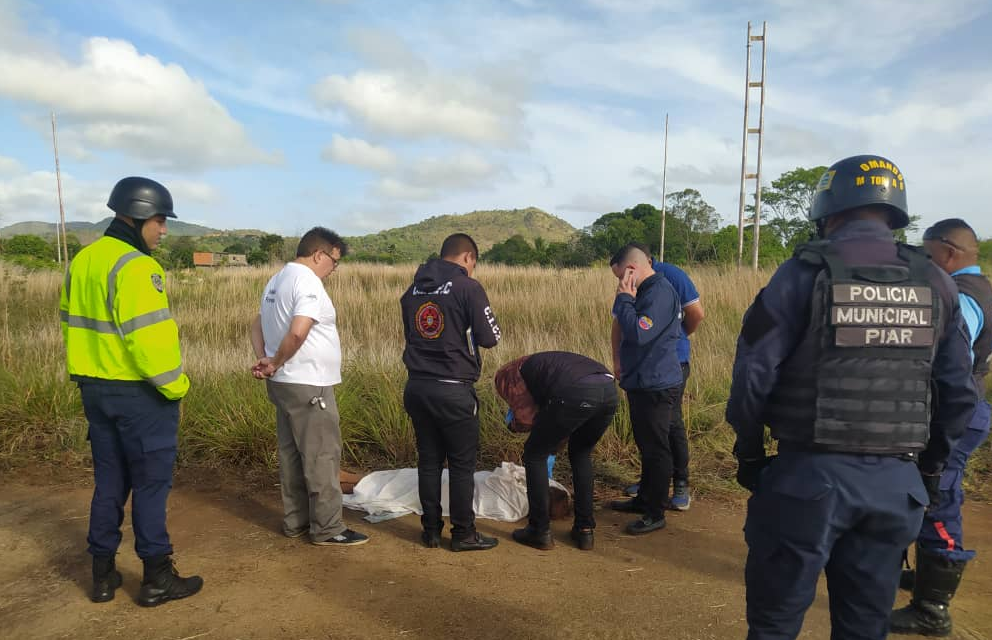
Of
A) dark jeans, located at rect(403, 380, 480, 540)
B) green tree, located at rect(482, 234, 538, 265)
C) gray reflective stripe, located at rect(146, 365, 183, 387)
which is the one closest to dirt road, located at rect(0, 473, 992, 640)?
dark jeans, located at rect(403, 380, 480, 540)

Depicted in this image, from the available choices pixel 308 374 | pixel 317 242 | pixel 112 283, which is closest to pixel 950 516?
pixel 308 374

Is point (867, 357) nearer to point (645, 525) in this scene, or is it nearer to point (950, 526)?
point (950, 526)

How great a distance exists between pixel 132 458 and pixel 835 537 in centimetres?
321

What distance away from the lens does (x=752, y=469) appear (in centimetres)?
234

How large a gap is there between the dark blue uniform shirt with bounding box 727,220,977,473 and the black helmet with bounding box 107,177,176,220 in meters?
2.99

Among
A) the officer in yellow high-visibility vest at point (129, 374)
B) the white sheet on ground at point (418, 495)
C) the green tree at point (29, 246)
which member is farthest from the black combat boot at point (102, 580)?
the green tree at point (29, 246)

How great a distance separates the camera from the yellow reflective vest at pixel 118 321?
332 centimetres

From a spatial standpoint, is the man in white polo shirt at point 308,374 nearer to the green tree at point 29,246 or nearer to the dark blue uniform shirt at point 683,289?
the dark blue uniform shirt at point 683,289

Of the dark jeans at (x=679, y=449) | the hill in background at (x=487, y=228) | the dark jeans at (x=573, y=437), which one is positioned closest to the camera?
the dark jeans at (x=573, y=437)

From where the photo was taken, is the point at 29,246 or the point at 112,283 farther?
the point at 29,246

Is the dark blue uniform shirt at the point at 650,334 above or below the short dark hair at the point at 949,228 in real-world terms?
below

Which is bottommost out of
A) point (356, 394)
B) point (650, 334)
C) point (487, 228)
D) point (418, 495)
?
point (418, 495)

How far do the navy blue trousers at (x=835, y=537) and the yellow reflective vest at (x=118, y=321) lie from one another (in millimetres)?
2800

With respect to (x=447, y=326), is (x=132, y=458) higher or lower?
lower
